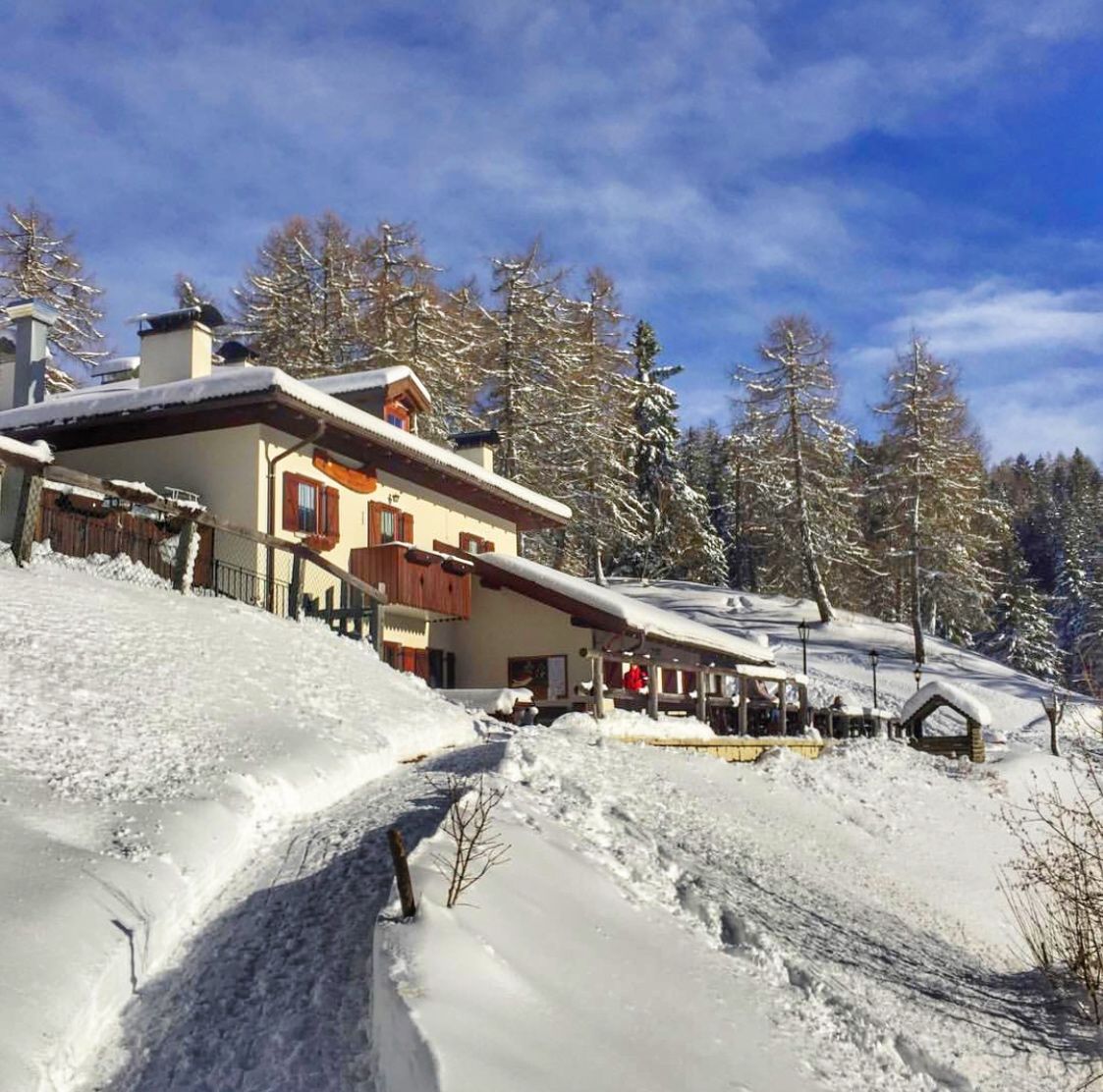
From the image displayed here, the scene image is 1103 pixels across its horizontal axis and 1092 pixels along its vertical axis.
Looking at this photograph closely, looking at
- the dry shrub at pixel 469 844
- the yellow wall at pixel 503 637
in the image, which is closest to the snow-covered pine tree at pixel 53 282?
the yellow wall at pixel 503 637

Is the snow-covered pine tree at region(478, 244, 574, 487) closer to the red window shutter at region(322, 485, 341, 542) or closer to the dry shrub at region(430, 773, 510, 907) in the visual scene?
the red window shutter at region(322, 485, 341, 542)

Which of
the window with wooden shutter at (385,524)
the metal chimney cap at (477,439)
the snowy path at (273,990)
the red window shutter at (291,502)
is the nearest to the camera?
the snowy path at (273,990)

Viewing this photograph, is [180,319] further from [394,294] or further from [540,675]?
[394,294]

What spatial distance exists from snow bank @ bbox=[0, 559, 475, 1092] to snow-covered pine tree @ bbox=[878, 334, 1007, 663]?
33.1 metres

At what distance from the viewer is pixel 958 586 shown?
44.2 metres

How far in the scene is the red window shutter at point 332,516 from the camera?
22.0 m

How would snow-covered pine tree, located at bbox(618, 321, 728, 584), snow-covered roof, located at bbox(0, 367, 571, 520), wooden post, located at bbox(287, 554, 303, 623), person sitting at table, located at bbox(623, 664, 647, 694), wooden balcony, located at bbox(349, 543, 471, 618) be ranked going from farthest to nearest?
snow-covered pine tree, located at bbox(618, 321, 728, 584) < person sitting at table, located at bbox(623, 664, 647, 694) < wooden balcony, located at bbox(349, 543, 471, 618) < snow-covered roof, located at bbox(0, 367, 571, 520) < wooden post, located at bbox(287, 554, 303, 623)

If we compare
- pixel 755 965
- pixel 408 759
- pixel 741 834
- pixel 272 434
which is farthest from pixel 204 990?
pixel 272 434

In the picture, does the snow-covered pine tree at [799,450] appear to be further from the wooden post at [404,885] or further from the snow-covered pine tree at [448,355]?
the wooden post at [404,885]

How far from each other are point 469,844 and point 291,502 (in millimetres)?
14156

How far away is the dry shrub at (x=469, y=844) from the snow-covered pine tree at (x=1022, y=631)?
51.9 m

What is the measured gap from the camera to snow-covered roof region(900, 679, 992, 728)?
2755 centimetres

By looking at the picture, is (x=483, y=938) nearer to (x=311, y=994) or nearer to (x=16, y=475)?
(x=311, y=994)

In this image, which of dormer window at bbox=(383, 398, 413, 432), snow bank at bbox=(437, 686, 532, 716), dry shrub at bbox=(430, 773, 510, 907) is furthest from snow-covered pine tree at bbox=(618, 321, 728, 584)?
dry shrub at bbox=(430, 773, 510, 907)
